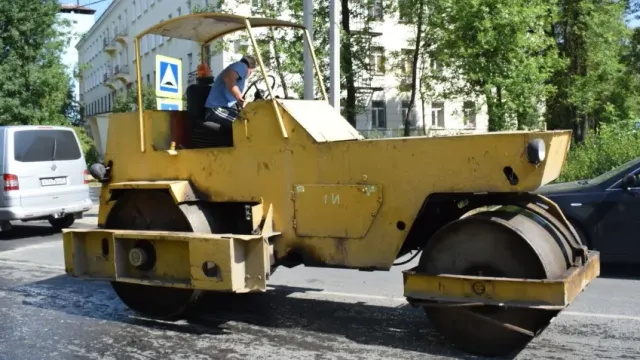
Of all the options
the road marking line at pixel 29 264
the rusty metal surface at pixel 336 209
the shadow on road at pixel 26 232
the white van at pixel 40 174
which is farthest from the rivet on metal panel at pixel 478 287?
the shadow on road at pixel 26 232

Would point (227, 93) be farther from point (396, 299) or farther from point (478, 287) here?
point (478, 287)

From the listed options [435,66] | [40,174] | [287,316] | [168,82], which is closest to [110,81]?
[435,66]

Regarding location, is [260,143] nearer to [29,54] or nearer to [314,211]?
[314,211]

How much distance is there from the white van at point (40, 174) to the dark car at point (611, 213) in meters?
9.16

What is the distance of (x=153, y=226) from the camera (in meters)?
6.17

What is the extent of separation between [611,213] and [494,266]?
384 centimetres

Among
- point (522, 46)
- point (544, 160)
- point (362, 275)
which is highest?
point (522, 46)

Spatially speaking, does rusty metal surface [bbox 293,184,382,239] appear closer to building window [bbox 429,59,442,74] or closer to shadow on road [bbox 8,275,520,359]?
shadow on road [bbox 8,275,520,359]

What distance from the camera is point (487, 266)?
474cm

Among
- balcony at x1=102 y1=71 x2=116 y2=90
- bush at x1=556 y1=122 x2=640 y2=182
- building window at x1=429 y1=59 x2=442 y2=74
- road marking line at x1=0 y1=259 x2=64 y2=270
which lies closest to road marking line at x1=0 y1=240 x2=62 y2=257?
road marking line at x1=0 y1=259 x2=64 y2=270

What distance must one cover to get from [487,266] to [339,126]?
1.89 m

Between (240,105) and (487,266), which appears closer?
(487,266)

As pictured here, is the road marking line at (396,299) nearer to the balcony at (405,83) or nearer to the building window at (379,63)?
the building window at (379,63)

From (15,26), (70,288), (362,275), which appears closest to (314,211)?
(362,275)
